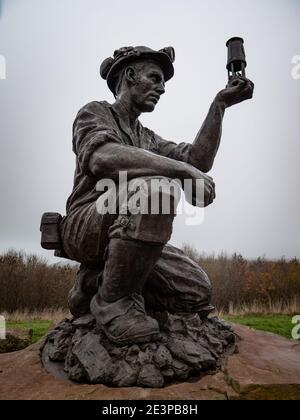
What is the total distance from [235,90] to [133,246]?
1.41m

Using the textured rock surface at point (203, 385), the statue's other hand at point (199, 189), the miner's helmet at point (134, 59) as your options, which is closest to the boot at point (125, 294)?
the textured rock surface at point (203, 385)

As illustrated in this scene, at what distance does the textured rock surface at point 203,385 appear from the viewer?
1.55 meters

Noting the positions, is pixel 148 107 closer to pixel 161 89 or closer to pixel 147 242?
pixel 161 89

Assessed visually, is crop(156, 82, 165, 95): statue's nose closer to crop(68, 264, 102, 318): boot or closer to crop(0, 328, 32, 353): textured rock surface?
crop(68, 264, 102, 318): boot

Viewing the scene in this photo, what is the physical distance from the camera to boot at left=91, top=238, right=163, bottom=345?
178 cm

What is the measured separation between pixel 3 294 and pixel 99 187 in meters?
8.41

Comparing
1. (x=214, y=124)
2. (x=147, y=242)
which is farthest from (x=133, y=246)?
(x=214, y=124)

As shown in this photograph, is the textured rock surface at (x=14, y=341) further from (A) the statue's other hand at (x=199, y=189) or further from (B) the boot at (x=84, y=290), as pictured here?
(A) the statue's other hand at (x=199, y=189)

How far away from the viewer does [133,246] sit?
5.79 ft

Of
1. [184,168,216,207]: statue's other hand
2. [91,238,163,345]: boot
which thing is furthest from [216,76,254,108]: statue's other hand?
[91,238,163,345]: boot

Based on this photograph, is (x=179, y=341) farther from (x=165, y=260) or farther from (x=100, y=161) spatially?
(x=100, y=161)

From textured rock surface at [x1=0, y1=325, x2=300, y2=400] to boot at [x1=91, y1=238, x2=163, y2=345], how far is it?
0.29 m

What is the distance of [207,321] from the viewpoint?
2.44 meters

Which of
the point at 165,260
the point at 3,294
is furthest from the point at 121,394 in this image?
the point at 3,294
